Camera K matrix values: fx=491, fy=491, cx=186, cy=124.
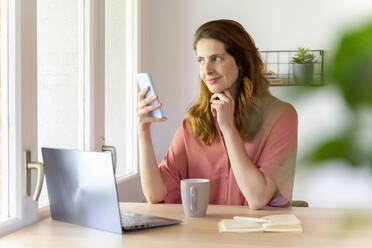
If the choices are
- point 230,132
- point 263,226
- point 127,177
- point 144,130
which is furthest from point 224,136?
point 127,177

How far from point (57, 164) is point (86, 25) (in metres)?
0.81

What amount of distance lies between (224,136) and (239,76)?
32cm

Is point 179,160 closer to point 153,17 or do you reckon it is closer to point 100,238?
point 100,238

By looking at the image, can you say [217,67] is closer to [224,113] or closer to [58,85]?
[224,113]

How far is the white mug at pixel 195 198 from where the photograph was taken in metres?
1.30

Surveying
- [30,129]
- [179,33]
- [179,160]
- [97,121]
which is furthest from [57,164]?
[179,33]

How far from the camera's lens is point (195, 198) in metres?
1.29

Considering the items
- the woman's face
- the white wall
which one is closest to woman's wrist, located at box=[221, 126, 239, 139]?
the woman's face

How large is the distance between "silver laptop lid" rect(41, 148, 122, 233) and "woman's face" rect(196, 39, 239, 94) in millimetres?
662

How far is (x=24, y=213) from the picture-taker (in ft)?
4.49

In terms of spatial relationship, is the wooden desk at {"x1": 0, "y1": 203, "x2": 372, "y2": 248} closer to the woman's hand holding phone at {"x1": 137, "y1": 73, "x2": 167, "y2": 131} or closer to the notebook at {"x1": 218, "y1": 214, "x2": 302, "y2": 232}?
the notebook at {"x1": 218, "y1": 214, "x2": 302, "y2": 232}

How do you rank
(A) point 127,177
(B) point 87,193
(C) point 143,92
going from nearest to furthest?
(B) point 87,193, (C) point 143,92, (A) point 127,177

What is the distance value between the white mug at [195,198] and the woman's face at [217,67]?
500 millimetres

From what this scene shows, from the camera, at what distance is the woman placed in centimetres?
157
